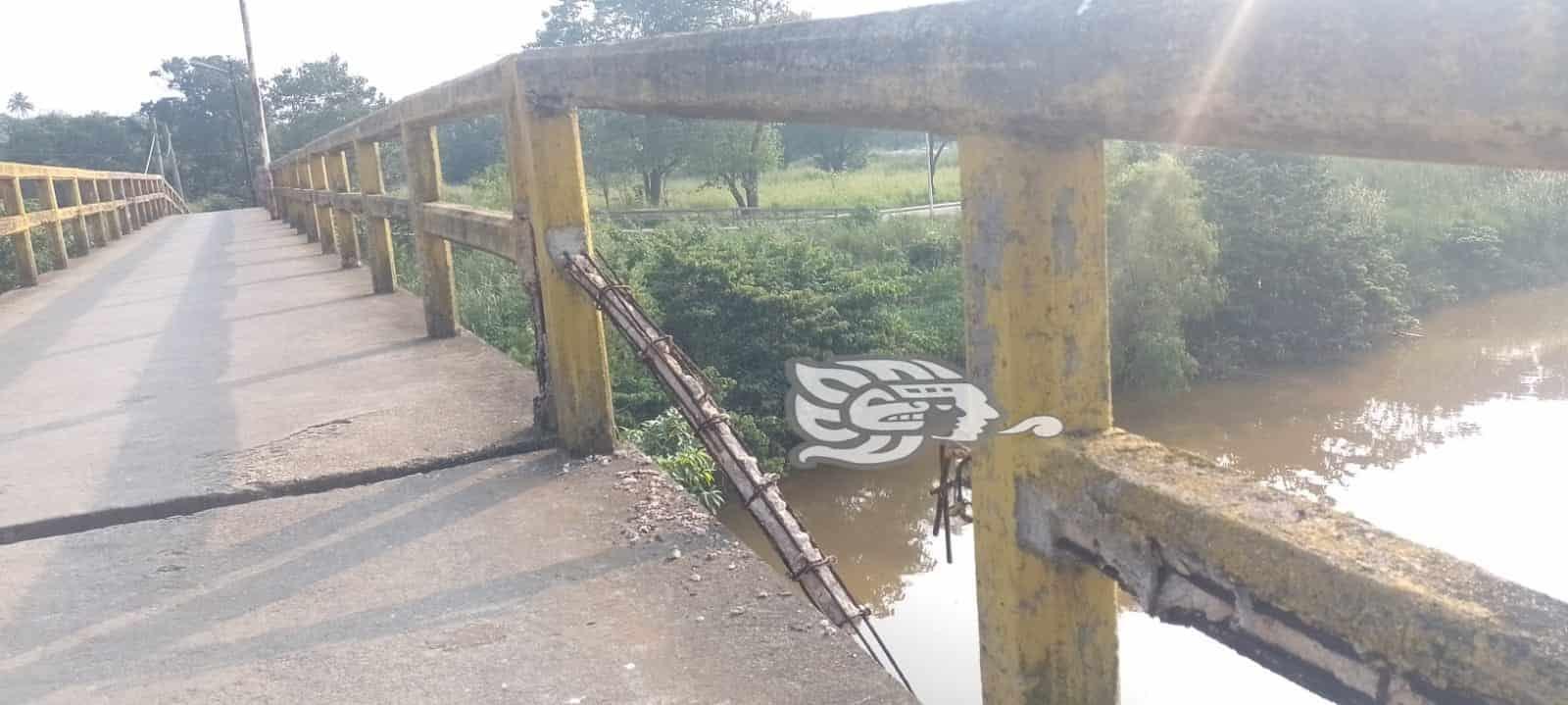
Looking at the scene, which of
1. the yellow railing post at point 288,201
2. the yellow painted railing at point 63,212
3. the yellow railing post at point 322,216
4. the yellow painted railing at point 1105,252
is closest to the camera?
the yellow painted railing at point 1105,252

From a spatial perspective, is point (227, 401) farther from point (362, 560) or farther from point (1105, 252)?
Result: point (1105, 252)

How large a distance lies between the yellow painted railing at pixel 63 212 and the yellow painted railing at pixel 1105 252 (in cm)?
838

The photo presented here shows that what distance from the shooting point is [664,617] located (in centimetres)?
188

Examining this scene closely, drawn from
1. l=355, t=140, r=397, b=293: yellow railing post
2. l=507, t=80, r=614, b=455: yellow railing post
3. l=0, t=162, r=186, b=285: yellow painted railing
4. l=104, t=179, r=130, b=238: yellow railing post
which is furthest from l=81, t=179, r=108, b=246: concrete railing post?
l=507, t=80, r=614, b=455: yellow railing post

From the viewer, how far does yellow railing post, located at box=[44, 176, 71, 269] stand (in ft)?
30.8

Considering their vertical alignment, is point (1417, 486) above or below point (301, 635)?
below

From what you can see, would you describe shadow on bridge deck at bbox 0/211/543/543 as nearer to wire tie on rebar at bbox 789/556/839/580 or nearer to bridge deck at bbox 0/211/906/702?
bridge deck at bbox 0/211/906/702

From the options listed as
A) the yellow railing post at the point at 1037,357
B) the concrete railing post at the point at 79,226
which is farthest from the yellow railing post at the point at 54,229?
the yellow railing post at the point at 1037,357

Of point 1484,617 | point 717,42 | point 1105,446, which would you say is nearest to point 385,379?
point 717,42

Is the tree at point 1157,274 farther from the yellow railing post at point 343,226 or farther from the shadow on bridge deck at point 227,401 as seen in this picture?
the shadow on bridge deck at point 227,401

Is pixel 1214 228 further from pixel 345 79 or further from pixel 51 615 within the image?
pixel 345 79

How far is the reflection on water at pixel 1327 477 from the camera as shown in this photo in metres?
8.35

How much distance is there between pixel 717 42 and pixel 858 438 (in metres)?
0.74

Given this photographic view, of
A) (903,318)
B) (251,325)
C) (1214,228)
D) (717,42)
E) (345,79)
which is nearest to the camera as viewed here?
(717,42)
